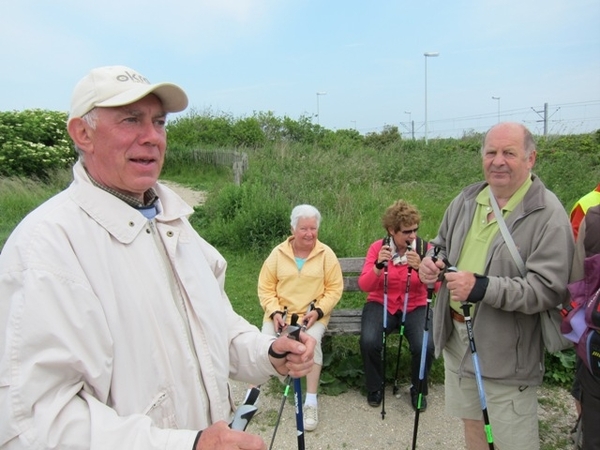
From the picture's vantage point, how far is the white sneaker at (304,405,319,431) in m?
3.83

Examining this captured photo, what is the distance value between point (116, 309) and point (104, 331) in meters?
0.07

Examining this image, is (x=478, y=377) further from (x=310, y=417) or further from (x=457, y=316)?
(x=310, y=417)

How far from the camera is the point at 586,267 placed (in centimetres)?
230

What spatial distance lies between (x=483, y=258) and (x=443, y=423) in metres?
1.82

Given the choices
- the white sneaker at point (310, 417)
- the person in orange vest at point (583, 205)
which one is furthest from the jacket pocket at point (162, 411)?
the person in orange vest at point (583, 205)

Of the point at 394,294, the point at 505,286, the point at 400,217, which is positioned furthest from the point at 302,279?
the point at 505,286

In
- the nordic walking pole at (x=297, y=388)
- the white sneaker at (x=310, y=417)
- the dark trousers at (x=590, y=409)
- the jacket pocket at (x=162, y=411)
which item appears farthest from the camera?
the white sneaker at (x=310, y=417)

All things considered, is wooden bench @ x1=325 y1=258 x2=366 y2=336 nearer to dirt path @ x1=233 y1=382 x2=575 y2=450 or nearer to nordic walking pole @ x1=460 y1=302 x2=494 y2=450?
dirt path @ x1=233 y1=382 x2=575 y2=450

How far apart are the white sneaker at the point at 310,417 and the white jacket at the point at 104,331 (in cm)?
234

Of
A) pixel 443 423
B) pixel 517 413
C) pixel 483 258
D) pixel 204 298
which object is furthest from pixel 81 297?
pixel 443 423

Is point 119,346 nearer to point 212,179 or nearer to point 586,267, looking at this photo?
point 586,267

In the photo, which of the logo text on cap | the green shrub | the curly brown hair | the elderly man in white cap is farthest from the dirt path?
the green shrub

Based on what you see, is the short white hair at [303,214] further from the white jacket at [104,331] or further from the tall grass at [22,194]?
the tall grass at [22,194]

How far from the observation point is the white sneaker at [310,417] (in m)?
3.83
